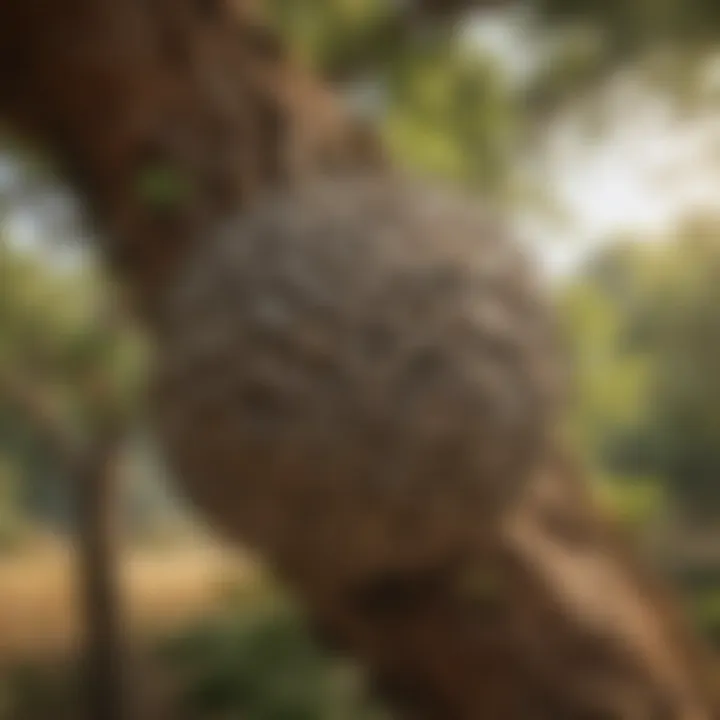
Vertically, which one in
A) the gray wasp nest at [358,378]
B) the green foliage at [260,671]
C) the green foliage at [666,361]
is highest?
the green foliage at [666,361]

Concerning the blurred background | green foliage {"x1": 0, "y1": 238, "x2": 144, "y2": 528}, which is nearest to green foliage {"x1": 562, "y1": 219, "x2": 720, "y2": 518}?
the blurred background

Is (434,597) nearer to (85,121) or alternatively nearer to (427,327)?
(427,327)

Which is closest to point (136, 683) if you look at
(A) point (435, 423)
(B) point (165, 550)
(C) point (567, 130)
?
(B) point (165, 550)

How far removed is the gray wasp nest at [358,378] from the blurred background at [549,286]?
0.20 feet

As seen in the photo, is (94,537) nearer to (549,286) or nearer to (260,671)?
(260,671)

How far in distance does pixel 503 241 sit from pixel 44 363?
23 cm

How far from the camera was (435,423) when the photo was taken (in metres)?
0.43

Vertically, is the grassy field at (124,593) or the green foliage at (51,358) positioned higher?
the green foliage at (51,358)

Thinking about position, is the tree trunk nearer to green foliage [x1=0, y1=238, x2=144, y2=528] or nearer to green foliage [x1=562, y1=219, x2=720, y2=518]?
green foliage [x1=0, y1=238, x2=144, y2=528]

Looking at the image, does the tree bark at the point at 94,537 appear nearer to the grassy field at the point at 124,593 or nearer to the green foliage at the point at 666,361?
the grassy field at the point at 124,593

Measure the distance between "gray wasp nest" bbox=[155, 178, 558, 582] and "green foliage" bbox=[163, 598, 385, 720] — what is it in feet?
0.19

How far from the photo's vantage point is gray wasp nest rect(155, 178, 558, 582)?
43 centimetres

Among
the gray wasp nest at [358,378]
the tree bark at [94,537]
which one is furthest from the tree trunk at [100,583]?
the gray wasp nest at [358,378]

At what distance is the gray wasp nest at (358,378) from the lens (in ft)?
1.41
